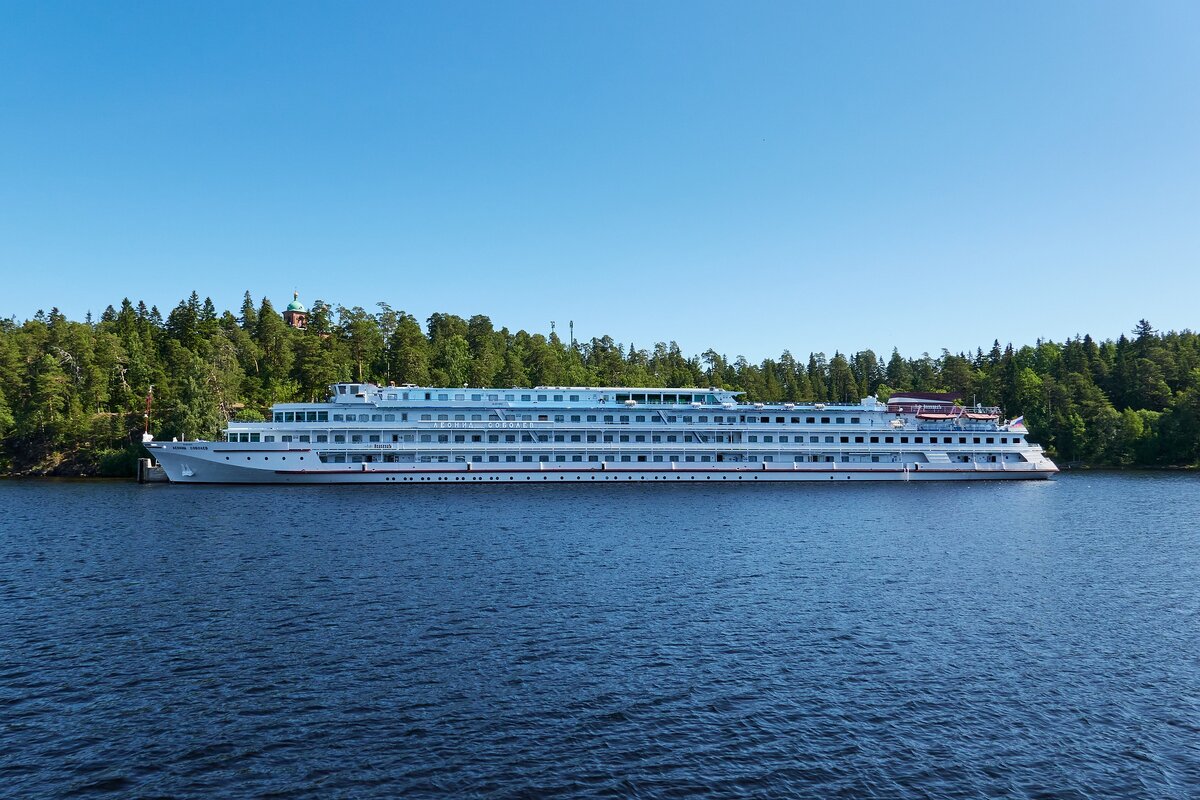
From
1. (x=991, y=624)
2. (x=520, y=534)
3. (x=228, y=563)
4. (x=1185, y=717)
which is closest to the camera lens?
(x=1185, y=717)

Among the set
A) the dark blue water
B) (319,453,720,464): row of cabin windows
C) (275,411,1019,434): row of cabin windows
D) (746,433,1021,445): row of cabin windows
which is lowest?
the dark blue water

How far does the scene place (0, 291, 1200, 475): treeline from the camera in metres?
111

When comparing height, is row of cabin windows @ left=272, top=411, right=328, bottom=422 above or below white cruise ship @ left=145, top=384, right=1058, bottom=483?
above

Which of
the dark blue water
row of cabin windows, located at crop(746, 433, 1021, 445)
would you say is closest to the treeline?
row of cabin windows, located at crop(746, 433, 1021, 445)

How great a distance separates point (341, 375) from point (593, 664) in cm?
11902

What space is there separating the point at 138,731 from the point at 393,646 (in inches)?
329

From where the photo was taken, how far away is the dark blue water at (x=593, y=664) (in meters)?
19.0

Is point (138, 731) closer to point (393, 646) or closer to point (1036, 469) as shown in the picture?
point (393, 646)

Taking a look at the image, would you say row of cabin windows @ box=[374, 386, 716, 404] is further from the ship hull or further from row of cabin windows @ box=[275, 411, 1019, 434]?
the ship hull

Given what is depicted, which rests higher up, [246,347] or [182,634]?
[246,347]

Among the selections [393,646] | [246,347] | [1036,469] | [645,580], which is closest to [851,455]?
[1036,469]

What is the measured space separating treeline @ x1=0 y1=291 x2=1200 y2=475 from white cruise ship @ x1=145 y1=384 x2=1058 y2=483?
2897 centimetres

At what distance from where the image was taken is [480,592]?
114ft

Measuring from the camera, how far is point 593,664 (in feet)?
85.1
